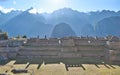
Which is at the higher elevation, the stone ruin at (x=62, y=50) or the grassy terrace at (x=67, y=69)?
the stone ruin at (x=62, y=50)

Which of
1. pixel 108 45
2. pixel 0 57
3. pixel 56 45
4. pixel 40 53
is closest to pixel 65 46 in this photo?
pixel 56 45

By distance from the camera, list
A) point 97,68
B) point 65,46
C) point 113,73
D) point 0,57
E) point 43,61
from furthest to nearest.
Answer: point 65,46
point 0,57
point 43,61
point 97,68
point 113,73

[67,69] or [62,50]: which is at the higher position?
[62,50]

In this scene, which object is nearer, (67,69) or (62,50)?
(67,69)

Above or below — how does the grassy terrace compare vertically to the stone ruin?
below

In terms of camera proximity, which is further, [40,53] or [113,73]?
[40,53]

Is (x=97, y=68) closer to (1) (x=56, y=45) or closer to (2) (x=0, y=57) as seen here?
(1) (x=56, y=45)

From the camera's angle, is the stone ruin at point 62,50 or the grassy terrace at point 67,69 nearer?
the grassy terrace at point 67,69

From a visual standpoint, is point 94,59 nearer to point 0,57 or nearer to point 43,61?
point 43,61

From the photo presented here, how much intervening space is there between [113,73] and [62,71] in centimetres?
898

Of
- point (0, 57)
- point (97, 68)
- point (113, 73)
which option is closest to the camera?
point (113, 73)

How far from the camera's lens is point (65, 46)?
60.2 meters

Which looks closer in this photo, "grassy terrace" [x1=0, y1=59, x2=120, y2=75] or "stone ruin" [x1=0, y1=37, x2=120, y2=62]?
"grassy terrace" [x1=0, y1=59, x2=120, y2=75]

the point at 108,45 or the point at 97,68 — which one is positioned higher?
the point at 108,45
